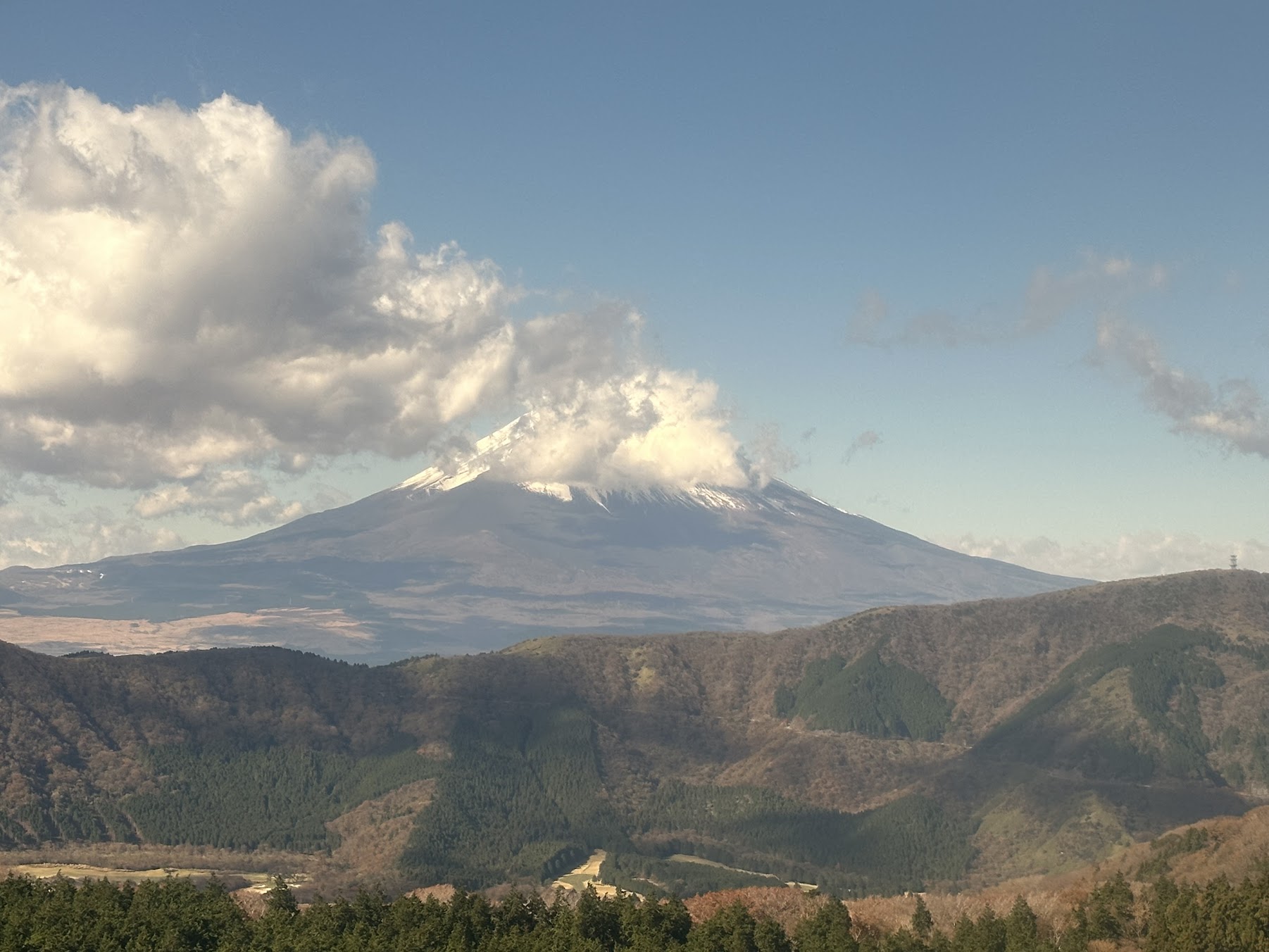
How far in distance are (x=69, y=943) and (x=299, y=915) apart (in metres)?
30.0

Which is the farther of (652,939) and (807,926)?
(807,926)

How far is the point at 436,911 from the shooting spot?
15150 centimetres

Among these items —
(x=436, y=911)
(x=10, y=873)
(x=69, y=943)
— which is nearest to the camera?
(x=69, y=943)

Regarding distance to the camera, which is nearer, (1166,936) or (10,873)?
(1166,936)

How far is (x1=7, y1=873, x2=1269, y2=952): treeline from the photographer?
443ft

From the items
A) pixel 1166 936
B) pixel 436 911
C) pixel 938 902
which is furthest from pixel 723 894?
pixel 1166 936

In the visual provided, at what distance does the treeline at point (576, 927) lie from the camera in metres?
135

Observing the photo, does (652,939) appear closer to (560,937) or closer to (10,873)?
(560,937)

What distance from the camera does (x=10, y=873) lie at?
183 m

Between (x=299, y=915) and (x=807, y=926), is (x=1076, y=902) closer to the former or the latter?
(x=807, y=926)

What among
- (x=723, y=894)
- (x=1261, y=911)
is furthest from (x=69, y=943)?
(x=1261, y=911)

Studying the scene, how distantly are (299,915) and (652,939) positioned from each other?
4502 centimetres

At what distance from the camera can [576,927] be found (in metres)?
143

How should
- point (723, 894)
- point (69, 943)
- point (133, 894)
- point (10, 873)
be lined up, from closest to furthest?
point (69, 943)
point (133, 894)
point (10, 873)
point (723, 894)
